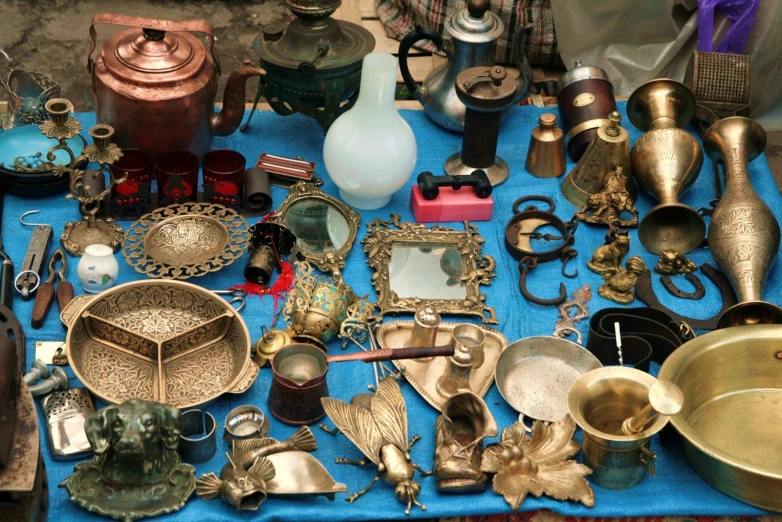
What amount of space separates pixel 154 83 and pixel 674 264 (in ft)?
5.43

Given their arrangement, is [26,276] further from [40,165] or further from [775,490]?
[775,490]

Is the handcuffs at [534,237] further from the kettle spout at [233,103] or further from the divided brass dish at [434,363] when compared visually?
the kettle spout at [233,103]

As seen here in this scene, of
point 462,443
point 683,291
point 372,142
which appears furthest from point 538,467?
point 372,142

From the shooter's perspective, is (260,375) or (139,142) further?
(139,142)

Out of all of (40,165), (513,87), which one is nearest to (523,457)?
(513,87)

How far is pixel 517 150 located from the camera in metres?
3.44

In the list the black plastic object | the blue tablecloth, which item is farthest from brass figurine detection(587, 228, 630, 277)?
the black plastic object

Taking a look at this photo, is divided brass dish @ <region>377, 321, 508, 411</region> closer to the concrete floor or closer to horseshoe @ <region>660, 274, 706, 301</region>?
horseshoe @ <region>660, 274, 706, 301</region>

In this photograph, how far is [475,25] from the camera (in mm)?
3322

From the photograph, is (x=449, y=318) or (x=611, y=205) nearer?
(x=449, y=318)

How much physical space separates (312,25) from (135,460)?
1.62 meters

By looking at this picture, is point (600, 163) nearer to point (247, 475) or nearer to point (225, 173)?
point (225, 173)

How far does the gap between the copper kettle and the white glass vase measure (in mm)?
350

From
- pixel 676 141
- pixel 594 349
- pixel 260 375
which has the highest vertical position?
pixel 676 141
